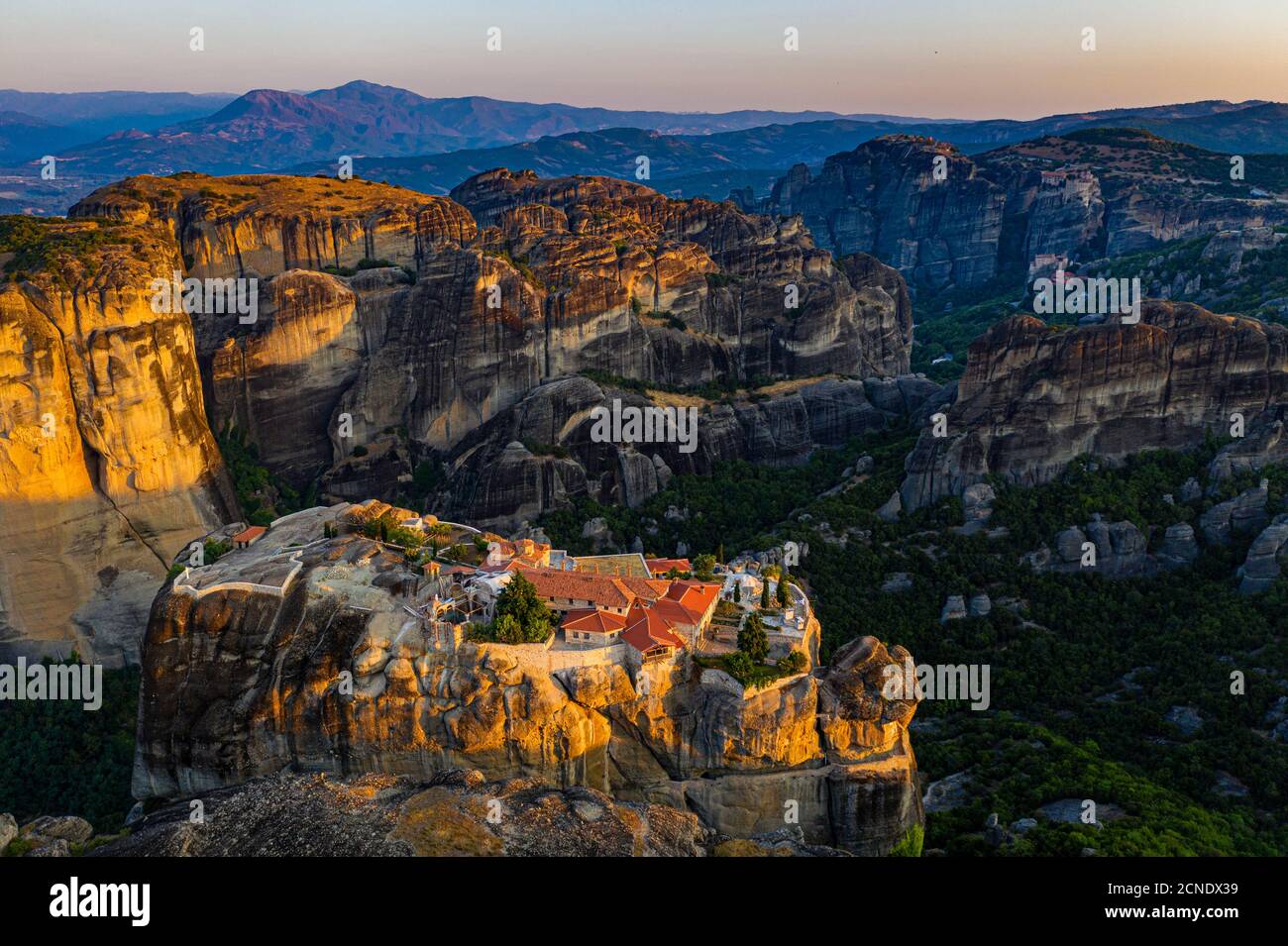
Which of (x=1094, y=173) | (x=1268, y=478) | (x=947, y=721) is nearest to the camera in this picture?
(x=947, y=721)

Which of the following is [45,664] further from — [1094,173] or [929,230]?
[1094,173]

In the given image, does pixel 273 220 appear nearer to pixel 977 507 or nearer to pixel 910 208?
pixel 977 507

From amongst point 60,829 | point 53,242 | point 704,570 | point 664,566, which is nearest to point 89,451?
point 53,242

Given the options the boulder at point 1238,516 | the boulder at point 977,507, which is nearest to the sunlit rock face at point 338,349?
the boulder at point 977,507

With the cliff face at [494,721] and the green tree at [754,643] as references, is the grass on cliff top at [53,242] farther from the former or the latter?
the green tree at [754,643]

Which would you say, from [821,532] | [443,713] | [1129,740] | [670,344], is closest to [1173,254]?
[670,344]

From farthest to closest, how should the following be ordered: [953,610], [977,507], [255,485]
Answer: [255,485], [977,507], [953,610]

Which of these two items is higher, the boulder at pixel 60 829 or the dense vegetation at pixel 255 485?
the dense vegetation at pixel 255 485
